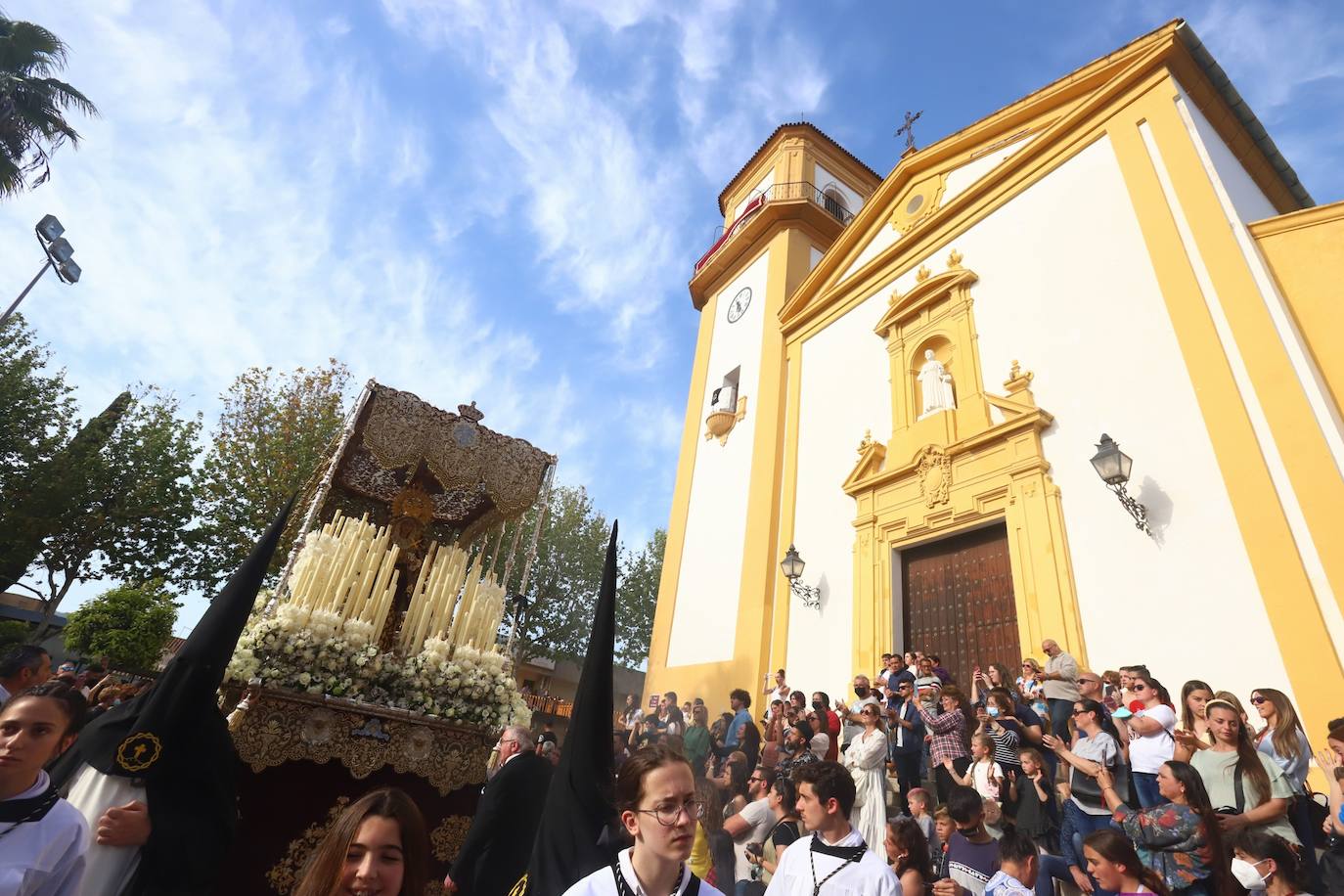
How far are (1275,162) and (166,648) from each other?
75.2ft

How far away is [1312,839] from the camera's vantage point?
165 inches

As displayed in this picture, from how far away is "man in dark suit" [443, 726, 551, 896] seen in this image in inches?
144

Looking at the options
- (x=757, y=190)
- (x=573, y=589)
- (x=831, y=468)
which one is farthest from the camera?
(x=573, y=589)

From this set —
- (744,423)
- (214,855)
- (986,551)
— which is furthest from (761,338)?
(214,855)

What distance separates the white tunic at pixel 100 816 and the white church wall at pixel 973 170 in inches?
550

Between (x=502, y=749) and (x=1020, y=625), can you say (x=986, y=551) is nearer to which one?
(x=1020, y=625)

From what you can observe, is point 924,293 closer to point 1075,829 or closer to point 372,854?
point 1075,829

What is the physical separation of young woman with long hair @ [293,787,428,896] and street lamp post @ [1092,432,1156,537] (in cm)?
830

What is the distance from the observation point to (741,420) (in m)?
15.7

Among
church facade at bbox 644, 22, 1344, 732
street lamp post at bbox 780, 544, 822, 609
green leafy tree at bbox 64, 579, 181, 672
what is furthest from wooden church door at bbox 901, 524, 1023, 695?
green leafy tree at bbox 64, 579, 181, 672

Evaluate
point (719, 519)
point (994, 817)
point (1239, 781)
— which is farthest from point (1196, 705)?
point (719, 519)

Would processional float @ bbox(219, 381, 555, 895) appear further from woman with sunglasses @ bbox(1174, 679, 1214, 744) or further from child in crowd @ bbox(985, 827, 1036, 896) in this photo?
woman with sunglasses @ bbox(1174, 679, 1214, 744)

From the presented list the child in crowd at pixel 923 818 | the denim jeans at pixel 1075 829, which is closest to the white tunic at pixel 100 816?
the child in crowd at pixel 923 818

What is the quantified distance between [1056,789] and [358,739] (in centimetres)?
560
